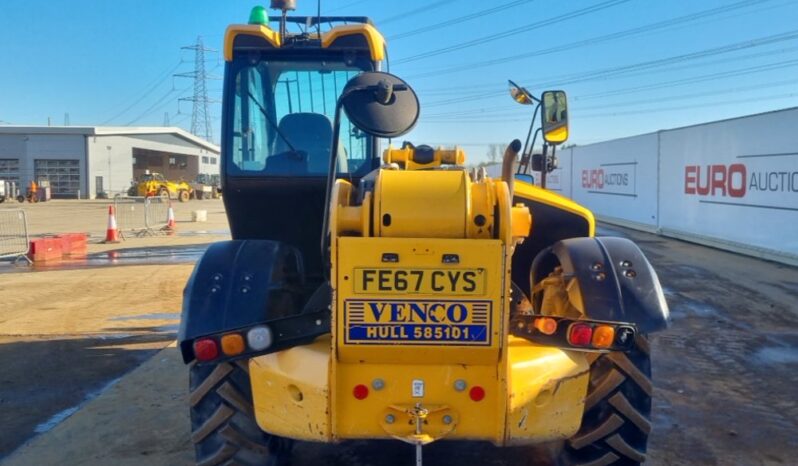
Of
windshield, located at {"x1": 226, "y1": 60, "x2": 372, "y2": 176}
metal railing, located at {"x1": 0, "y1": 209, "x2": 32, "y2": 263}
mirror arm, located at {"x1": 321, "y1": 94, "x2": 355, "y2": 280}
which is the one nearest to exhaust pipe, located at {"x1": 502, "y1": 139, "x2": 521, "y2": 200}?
mirror arm, located at {"x1": 321, "y1": 94, "x2": 355, "y2": 280}

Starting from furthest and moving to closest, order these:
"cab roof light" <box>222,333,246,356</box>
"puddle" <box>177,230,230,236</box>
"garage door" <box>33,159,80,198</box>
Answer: "garage door" <box>33,159,80,198</box>, "puddle" <box>177,230,230,236</box>, "cab roof light" <box>222,333,246,356</box>

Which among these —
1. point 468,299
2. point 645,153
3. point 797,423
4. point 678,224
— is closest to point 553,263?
point 468,299

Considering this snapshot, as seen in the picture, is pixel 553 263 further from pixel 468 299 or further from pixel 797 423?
pixel 797 423

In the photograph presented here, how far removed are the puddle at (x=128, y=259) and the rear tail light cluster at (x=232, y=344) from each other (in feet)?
36.3

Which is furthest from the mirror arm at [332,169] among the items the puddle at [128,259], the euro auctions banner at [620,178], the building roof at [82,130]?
the building roof at [82,130]

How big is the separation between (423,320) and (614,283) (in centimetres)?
103

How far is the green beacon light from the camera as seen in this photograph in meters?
4.91

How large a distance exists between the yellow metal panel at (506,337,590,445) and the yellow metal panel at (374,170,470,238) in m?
0.64

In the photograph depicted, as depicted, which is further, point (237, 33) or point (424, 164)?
point (237, 33)

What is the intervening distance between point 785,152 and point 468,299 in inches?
477

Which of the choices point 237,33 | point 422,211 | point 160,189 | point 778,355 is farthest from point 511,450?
point 160,189

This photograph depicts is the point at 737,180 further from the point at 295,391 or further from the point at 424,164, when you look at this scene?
the point at 295,391

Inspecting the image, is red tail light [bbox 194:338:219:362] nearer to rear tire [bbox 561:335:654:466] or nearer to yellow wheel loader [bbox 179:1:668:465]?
yellow wheel loader [bbox 179:1:668:465]

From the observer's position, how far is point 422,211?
117 inches
